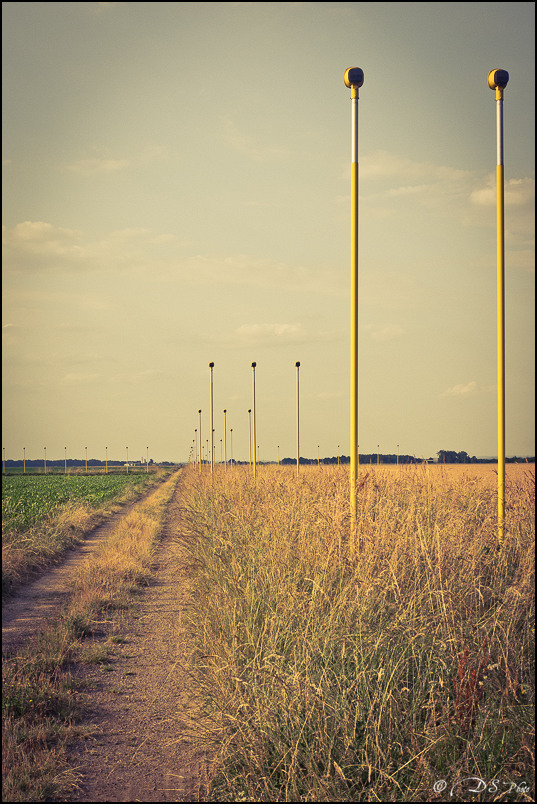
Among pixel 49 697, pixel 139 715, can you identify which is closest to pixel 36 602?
pixel 49 697

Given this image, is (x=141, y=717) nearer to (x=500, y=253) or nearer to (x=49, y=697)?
(x=49, y=697)

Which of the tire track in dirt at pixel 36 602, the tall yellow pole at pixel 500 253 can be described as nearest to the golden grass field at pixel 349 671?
the tire track in dirt at pixel 36 602

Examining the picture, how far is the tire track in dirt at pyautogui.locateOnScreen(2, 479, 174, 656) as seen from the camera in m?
9.23

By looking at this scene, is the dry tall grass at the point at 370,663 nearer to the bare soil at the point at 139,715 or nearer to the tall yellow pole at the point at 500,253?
the bare soil at the point at 139,715

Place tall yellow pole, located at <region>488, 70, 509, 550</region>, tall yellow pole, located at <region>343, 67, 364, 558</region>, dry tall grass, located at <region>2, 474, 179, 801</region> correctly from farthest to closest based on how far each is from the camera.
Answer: tall yellow pole, located at <region>488, 70, 509, 550</region> < tall yellow pole, located at <region>343, 67, 364, 558</region> < dry tall grass, located at <region>2, 474, 179, 801</region>

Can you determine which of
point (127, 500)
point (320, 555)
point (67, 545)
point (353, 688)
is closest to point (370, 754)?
point (353, 688)

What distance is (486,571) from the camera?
679 cm

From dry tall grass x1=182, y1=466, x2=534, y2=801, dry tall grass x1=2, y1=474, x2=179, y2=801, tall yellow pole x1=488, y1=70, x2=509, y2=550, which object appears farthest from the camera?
tall yellow pole x1=488, y1=70, x2=509, y2=550

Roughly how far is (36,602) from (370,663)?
8.43 metres

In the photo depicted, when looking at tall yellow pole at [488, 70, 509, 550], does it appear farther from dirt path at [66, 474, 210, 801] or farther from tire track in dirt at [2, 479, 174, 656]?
tire track in dirt at [2, 479, 174, 656]

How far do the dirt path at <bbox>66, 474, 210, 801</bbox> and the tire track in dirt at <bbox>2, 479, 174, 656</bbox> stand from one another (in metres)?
1.11

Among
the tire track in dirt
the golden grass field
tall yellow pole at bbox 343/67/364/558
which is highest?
tall yellow pole at bbox 343/67/364/558

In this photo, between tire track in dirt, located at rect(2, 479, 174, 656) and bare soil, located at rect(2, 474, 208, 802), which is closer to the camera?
bare soil, located at rect(2, 474, 208, 802)

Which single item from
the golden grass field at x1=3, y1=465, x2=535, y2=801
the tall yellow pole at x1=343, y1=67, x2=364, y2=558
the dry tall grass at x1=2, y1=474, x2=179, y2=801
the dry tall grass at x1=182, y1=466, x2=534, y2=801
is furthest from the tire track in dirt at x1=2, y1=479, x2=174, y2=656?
the tall yellow pole at x1=343, y1=67, x2=364, y2=558
